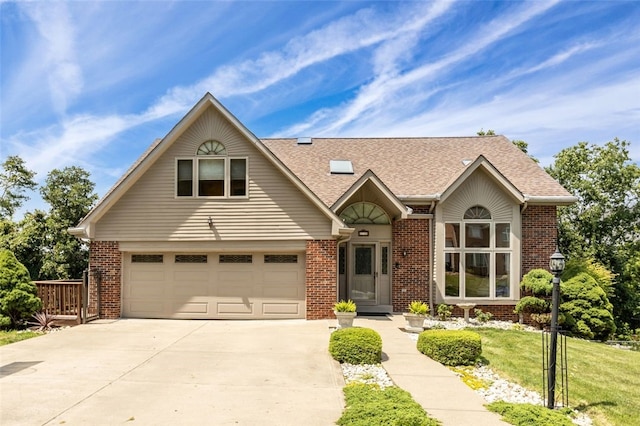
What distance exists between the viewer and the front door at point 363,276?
13922 millimetres

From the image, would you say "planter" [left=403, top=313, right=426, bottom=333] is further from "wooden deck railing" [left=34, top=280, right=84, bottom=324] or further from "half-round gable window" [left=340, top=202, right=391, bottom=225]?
"wooden deck railing" [left=34, top=280, right=84, bottom=324]

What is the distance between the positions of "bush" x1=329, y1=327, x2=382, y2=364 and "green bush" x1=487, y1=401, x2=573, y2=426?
2.53 metres

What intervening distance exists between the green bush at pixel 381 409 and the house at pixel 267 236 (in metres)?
5.97

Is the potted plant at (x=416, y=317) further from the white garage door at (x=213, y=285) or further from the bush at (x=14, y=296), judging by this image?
the bush at (x=14, y=296)

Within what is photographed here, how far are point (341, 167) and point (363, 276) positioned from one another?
473 centimetres

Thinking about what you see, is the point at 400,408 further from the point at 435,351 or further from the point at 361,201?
the point at 361,201

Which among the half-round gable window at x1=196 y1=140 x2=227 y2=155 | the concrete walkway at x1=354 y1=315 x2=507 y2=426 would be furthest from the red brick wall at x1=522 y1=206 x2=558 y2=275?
the half-round gable window at x1=196 y1=140 x2=227 y2=155

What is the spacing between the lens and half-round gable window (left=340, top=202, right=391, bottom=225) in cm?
1407

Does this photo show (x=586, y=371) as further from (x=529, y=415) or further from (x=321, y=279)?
(x=321, y=279)

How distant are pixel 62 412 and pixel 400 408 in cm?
458

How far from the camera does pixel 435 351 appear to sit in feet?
27.1

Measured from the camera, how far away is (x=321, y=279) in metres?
12.0

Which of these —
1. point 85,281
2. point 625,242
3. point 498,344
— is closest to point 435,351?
point 498,344

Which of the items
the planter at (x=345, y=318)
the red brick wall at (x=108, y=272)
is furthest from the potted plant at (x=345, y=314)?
the red brick wall at (x=108, y=272)
